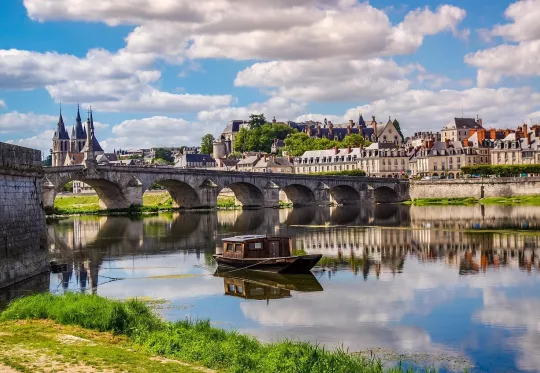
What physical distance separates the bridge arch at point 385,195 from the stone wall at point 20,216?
257ft

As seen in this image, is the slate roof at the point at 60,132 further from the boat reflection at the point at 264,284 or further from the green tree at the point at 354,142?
the boat reflection at the point at 264,284

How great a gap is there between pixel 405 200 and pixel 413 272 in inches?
2914

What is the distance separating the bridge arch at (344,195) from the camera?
4033 inches

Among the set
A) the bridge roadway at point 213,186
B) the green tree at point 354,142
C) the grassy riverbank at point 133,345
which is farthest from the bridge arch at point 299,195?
the grassy riverbank at point 133,345

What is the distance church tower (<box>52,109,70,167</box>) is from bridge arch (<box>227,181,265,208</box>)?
77602 millimetres

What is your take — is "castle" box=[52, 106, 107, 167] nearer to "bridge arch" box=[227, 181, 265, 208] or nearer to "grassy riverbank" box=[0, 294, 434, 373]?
"bridge arch" box=[227, 181, 265, 208]

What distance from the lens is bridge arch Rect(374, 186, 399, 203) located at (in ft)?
342

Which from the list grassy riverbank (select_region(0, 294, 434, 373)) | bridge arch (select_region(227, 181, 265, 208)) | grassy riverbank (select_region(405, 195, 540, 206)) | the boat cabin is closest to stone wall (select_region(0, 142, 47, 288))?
grassy riverbank (select_region(0, 294, 434, 373))

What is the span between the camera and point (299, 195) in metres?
101

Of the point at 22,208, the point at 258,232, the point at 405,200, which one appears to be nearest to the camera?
the point at 22,208

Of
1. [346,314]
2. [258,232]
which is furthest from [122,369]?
[258,232]

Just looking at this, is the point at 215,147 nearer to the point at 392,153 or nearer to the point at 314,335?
the point at 392,153

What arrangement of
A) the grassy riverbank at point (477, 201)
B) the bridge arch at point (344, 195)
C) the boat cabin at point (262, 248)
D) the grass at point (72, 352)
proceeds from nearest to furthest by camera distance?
the grass at point (72, 352), the boat cabin at point (262, 248), the grassy riverbank at point (477, 201), the bridge arch at point (344, 195)

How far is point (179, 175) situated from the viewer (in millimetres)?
82125
